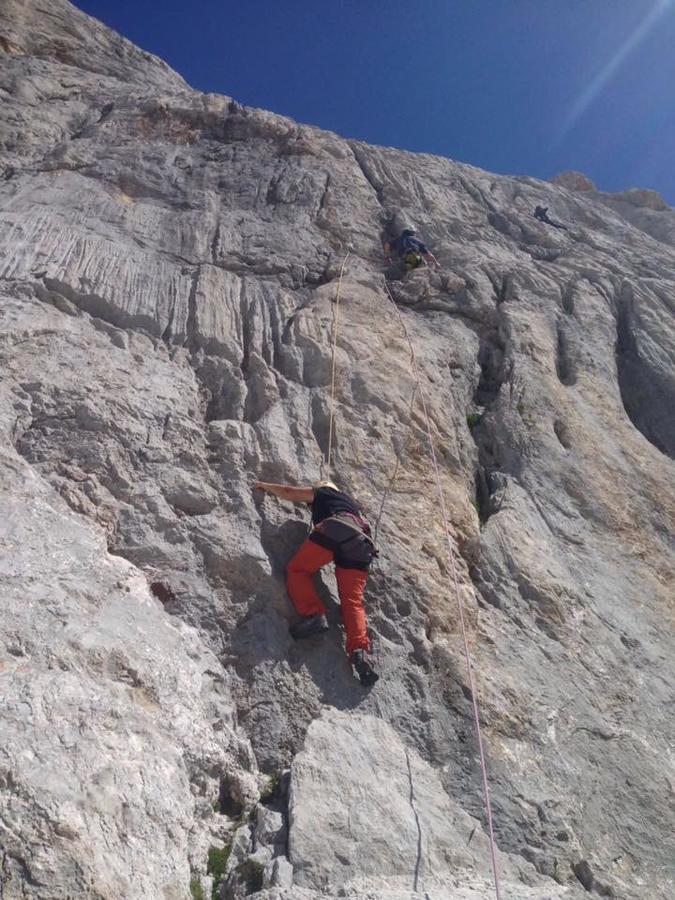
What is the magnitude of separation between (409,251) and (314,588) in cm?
794

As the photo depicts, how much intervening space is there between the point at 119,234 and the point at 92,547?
19.3ft

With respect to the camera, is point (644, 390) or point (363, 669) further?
point (644, 390)

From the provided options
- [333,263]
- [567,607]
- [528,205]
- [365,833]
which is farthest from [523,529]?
[528,205]

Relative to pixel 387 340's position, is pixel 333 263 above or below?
above

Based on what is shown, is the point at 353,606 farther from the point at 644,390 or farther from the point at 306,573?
the point at 644,390

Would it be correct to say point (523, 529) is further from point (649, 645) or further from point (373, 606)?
point (373, 606)

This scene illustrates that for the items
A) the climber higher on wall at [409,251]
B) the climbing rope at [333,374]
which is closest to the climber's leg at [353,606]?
the climbing rope at [333,374]

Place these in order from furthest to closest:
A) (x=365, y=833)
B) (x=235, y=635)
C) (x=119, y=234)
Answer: (x=119, y=234)
(x=235, y=635)
(x=365, y=833)

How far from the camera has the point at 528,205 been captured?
58.9ft

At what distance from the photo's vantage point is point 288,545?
22.2ft

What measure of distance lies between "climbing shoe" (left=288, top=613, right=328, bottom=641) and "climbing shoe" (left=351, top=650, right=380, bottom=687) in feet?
1.15

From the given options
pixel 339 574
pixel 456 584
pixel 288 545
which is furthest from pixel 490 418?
pixel 339 574

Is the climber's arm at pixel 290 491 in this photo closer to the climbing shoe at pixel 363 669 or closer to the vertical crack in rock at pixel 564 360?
the climbing shoe at pixel 363 669

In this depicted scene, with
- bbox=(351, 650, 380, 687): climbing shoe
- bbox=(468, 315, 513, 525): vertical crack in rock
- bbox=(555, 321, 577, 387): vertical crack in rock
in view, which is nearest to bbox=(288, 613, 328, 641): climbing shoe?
bbox=(351, 650, 380, 687): climbing shoe
